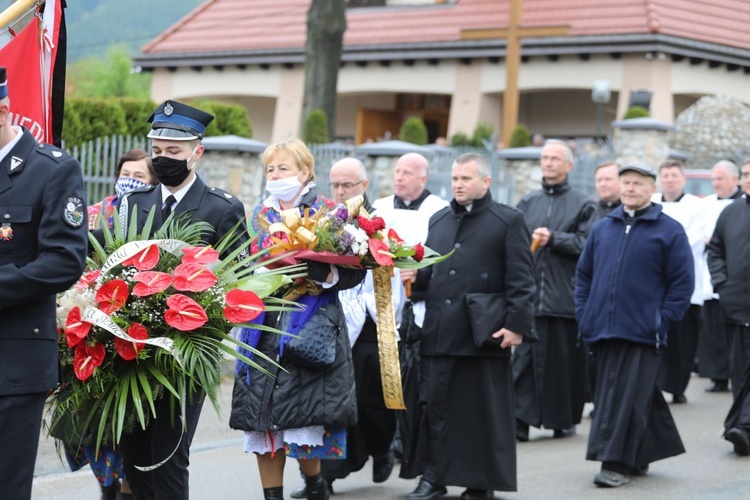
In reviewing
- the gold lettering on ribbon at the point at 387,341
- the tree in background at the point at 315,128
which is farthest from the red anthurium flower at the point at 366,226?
the tree in background at the point at 315,128

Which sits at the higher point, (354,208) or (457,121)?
(457,121)

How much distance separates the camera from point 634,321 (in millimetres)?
8172

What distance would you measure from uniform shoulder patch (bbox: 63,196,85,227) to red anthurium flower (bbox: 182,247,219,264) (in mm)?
622

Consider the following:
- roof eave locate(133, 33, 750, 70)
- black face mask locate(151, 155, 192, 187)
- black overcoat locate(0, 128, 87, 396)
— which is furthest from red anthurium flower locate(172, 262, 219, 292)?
roof eave locate(133, 33, 750, 70)

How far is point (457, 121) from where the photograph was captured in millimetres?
31297

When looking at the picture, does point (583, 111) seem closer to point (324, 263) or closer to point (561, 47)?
point (561, 47)

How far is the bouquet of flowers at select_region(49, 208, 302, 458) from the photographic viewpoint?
15.9ft

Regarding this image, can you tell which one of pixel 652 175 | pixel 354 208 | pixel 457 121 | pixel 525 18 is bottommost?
pixel 354 208

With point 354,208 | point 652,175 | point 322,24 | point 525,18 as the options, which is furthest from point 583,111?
point 354,208

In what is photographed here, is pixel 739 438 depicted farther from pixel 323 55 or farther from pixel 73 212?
pixel 323 55

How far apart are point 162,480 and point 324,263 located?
1.54m

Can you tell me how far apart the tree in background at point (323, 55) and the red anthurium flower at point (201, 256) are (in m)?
17.9

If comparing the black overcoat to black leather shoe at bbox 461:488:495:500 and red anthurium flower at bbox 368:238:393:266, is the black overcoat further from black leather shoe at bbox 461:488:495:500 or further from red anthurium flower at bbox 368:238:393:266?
black leather shoe at bbox 461:488:495:500

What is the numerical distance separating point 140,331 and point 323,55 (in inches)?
729
